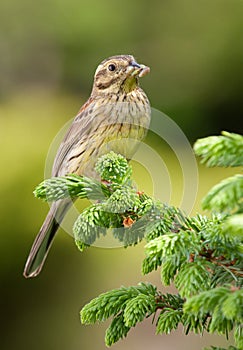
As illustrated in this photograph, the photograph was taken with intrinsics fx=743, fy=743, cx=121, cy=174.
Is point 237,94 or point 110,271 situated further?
point 237,94

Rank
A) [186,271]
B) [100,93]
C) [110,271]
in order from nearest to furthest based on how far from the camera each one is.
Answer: [186,271]
[100,93]
[110,271]

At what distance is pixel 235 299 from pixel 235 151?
0.71 ft

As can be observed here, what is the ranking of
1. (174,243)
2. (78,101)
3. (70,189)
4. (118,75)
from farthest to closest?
(78,101) → (118,75) → (70,189) → (174,243)

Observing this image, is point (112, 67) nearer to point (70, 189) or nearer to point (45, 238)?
point (45, 238)

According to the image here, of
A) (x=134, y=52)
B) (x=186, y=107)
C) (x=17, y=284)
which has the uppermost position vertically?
(x=134, y=52)

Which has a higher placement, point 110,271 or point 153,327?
point 110,271

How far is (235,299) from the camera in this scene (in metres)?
1.06

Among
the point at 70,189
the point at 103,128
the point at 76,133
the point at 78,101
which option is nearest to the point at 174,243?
the point at 70,189

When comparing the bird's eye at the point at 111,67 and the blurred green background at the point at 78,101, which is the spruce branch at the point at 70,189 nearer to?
the bird's eye at the point at 111,67

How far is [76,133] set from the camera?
2537mm

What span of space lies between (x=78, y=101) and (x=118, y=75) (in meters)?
1.54

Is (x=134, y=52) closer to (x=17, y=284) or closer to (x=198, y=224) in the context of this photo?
(x=17, y=284)

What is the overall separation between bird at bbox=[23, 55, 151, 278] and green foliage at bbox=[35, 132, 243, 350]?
0.80m

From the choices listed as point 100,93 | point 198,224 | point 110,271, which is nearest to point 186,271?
point 198,224
